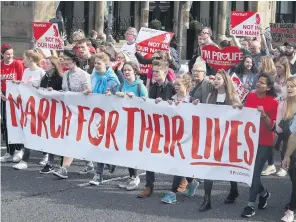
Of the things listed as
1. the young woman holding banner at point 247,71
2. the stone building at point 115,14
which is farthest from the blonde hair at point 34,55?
the stone building at point 115,14

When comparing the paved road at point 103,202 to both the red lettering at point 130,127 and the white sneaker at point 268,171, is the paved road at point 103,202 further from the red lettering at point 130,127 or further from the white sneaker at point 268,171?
the red lettering at point 130,127

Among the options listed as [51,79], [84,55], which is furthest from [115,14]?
[51,79]

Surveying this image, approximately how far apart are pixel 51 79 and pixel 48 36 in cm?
297

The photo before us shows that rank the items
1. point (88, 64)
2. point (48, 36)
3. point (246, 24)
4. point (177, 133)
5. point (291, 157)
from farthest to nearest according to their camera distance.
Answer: point (246, 24)
point (48, 36)
point (88, 64)
point (177, 133)
point (291, 157)

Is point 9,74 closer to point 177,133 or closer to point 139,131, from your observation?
point 139,131

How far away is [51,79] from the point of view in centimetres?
881

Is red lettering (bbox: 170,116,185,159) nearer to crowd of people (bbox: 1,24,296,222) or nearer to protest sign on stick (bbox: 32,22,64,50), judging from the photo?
crowd of people (bbox: 1,24,296,222)

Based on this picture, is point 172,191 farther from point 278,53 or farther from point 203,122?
point 278,53

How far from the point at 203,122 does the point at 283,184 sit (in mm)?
1827

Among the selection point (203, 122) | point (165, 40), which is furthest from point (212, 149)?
point (165, 40)

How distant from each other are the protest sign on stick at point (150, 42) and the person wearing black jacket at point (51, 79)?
7.31 ft

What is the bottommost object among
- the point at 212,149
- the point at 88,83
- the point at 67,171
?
the point at 67,171

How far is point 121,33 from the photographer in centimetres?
2794

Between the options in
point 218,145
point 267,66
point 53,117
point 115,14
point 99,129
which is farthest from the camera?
point 115,14
